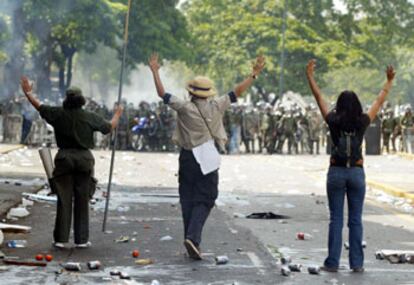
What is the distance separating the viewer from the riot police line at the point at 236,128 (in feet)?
140

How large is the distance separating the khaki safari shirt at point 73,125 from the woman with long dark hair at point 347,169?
236 centimetres

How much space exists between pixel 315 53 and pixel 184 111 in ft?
185

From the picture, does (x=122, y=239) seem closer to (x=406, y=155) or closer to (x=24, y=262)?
(x=24, y=262)

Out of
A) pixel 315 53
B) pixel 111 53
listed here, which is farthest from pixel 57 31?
pixel 111 53

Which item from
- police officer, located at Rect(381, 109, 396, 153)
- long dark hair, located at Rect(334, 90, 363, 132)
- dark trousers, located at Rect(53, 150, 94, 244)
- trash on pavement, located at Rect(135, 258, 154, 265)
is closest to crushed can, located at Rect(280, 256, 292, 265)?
trash on pavement, located at Rect(135, 258, 154, 265)

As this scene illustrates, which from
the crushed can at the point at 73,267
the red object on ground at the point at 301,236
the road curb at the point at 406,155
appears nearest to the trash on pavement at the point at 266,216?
the red object on ground at the point at 301,236

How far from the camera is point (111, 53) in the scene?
108 metres

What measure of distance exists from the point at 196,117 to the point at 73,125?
1.23m

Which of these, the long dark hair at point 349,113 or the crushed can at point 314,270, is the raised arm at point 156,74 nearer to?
the long dark hair at point 349,113

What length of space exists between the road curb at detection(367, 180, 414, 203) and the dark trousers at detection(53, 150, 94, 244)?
367 inches

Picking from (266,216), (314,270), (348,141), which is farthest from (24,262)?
(266,216)

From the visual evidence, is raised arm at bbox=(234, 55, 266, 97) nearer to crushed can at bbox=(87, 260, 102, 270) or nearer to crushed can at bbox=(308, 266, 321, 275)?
crushed can at bbox=(308, 266, 321, 275)

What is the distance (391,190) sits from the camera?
22031mm

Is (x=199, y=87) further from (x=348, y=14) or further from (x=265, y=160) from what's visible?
(x=348, y=14)
